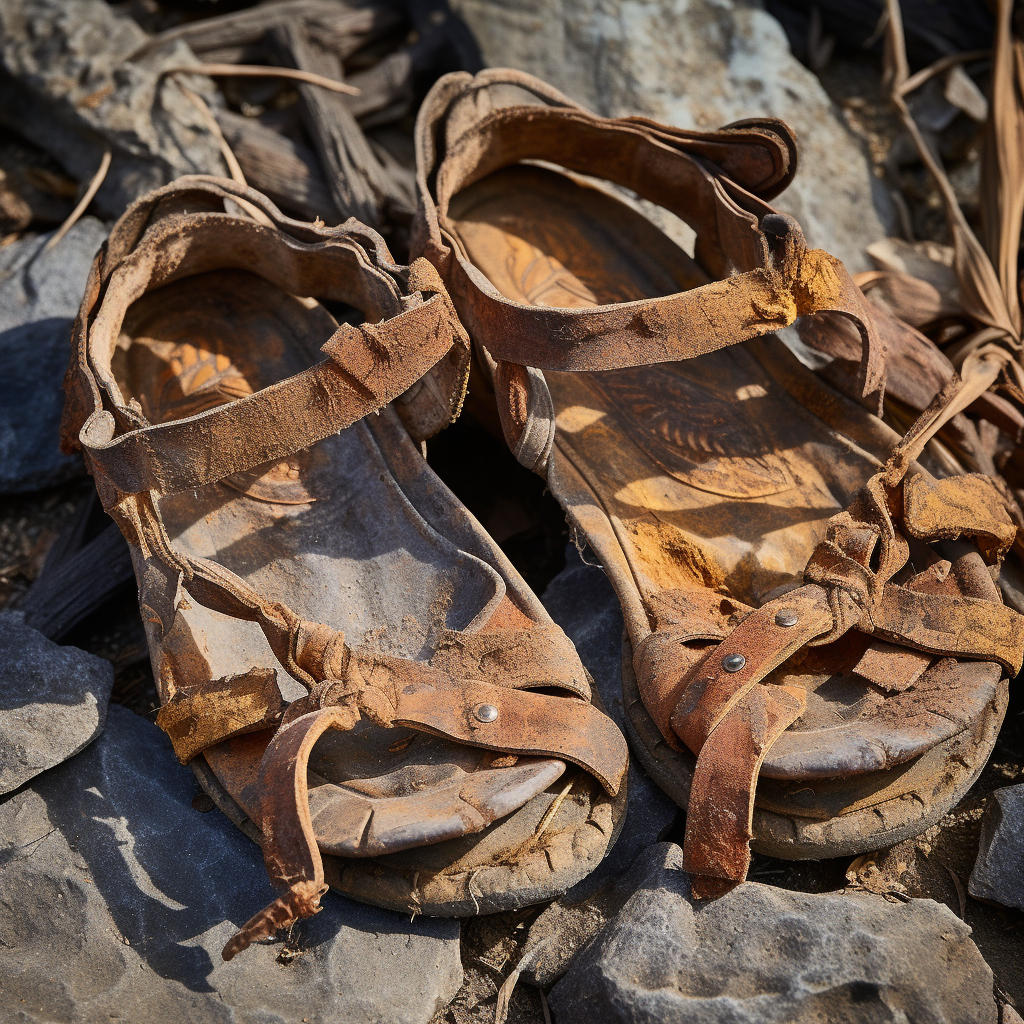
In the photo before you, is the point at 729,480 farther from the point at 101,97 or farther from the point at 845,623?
the point at 101,97

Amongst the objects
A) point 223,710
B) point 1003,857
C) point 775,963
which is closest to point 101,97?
point 223,710

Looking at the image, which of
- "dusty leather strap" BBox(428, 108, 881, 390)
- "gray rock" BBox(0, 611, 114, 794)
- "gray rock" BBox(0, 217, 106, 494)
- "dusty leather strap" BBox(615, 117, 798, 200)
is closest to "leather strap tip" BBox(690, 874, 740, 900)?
"dusty leather strap" BBox(428, 108, 881, 390)

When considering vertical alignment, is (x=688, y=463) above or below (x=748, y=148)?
below

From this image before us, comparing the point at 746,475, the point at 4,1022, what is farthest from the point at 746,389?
the point at 4,1022

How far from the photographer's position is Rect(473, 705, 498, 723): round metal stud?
178 centimetres

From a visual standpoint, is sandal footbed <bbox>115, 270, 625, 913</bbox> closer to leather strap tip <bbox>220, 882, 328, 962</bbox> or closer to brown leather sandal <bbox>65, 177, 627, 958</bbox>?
brown leather sandal <bbox>65, 177, 627, 958</bbox>

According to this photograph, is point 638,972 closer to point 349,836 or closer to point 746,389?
point 349,836

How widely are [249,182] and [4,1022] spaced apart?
242 centimetres

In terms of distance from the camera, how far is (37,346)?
2.77 metres

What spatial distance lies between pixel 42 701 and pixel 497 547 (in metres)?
1.01

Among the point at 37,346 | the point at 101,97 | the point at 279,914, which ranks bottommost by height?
the point at 279,914

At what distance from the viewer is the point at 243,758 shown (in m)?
1.88

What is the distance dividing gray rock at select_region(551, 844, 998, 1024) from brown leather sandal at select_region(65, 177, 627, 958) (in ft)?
0.55

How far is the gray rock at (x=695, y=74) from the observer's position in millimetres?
3281
